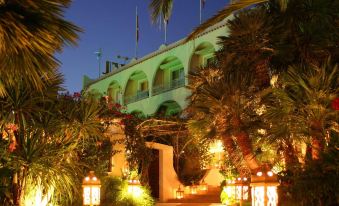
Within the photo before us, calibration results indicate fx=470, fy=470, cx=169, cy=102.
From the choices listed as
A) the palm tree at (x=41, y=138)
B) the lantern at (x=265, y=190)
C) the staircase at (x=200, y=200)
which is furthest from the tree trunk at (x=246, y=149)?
the staircase at (x=200, y=200)

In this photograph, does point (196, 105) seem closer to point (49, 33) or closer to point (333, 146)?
point (333, 146)

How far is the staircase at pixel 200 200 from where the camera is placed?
1543 centimetres

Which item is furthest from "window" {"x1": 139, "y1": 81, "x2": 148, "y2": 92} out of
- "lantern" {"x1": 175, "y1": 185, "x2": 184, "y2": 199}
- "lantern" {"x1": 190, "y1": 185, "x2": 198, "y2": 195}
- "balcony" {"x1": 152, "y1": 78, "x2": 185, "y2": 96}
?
"lantern" {"x1": 175, "y1": 185, "x2": 184, "y2": 199}

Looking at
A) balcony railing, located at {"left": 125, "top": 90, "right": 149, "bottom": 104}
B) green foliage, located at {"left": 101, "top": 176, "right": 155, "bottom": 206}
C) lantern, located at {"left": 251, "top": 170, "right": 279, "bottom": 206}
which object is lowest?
green foliage, located at {"left": 101, "top": 176, "right": 155, "bottom": 206}

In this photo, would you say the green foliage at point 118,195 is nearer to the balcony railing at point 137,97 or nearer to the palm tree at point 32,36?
the palm tree at point 32,36

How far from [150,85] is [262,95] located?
17834mm

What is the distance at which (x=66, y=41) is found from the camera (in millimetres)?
5207

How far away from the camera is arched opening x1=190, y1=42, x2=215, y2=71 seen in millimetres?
23209

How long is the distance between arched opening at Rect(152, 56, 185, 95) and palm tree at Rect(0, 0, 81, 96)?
→ 20.5 m

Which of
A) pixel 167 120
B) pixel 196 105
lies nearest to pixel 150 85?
pixel 167 120

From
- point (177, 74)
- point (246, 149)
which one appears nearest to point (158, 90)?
point (177, 74)

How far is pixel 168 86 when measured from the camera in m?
26.9

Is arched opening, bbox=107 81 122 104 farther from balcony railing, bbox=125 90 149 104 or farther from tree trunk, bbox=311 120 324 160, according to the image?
tree trunk, bbox=311 120 324 160

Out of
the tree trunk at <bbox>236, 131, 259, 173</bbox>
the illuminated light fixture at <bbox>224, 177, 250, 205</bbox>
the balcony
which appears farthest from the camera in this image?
the balcony
